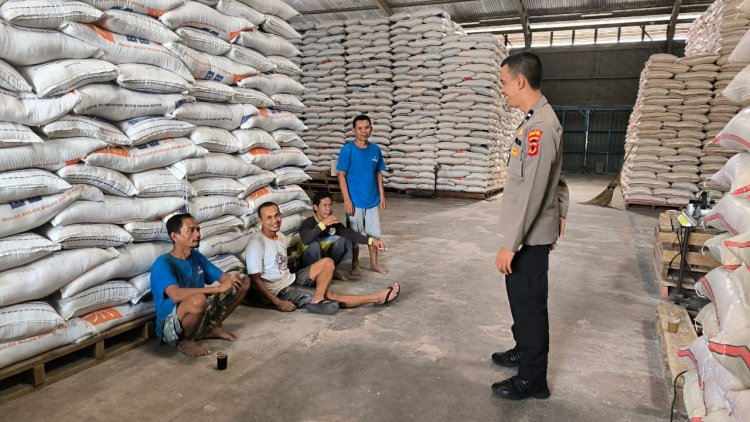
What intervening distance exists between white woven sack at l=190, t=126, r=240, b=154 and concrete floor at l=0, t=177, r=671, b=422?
1241mm

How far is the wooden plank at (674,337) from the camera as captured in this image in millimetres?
2513

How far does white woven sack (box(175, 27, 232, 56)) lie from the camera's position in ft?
11.2

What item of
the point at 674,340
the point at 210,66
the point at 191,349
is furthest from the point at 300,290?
the point at 674,340

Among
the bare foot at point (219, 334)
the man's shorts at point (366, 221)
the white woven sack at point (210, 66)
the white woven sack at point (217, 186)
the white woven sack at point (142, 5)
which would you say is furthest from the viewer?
the man's shorts at point (366, 221)

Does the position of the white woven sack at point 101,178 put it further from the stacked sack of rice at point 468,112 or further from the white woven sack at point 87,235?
the stacked sack of rice at point 468,112

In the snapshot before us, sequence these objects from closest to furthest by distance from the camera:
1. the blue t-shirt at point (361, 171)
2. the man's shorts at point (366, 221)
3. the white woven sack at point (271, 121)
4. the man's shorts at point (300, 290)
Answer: the man's shorts at point (300, 290), the white woven sack at point (271, 121), the blue t-shirt at point (361, 171), the man's shorts at point (366, 221)

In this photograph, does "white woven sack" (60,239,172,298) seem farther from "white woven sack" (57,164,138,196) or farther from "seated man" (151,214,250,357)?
"white woven sack" (57,164,138,196)

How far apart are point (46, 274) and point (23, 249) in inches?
6.7

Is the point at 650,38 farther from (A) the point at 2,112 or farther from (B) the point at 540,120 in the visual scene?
(A) the point at 2,112

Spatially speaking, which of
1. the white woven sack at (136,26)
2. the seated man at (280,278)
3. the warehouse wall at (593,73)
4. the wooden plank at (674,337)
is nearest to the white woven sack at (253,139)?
the seated man at (280,278)

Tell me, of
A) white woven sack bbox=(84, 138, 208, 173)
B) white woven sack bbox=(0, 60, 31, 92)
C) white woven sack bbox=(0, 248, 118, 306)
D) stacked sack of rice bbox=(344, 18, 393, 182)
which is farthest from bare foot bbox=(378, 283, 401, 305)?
stacked sack of rice bbox=(344, 18, 393, 182)

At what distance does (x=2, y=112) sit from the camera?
2.35m

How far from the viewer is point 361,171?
4.76 metres

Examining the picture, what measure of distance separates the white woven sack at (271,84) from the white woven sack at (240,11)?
448mm
